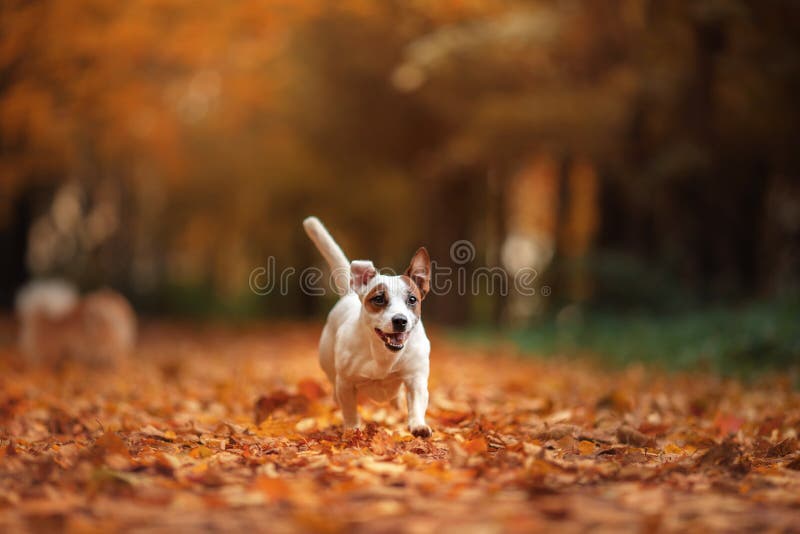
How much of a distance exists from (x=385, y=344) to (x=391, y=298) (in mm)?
233

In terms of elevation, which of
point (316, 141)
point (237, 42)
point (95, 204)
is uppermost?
point (237, 42)

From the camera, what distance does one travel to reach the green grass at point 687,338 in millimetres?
8578

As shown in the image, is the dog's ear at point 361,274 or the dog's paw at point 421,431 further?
the dog's ear at point 361,274

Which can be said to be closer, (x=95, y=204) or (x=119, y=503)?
(x=119, y=503)

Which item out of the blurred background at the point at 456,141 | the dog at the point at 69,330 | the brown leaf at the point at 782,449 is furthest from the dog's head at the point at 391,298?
the dog at the point at 69,330

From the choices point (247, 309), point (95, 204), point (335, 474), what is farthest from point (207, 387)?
point (247, 309)

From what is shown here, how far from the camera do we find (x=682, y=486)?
3.22m

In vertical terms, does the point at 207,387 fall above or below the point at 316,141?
below

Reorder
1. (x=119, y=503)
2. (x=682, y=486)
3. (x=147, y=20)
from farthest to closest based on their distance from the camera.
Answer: (x=147, y=20), (x=682, y=486), (x=119, y=503)

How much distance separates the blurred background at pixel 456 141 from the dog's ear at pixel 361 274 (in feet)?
18.9

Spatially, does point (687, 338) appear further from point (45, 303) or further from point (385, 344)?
point (45, 303)

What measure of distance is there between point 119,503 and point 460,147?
37.9 feet

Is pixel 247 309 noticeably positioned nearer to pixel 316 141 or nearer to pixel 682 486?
pixel 316 141

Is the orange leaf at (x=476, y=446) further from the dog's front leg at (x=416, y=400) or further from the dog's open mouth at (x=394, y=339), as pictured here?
the dog's open mouth at (x=394, y=339)
